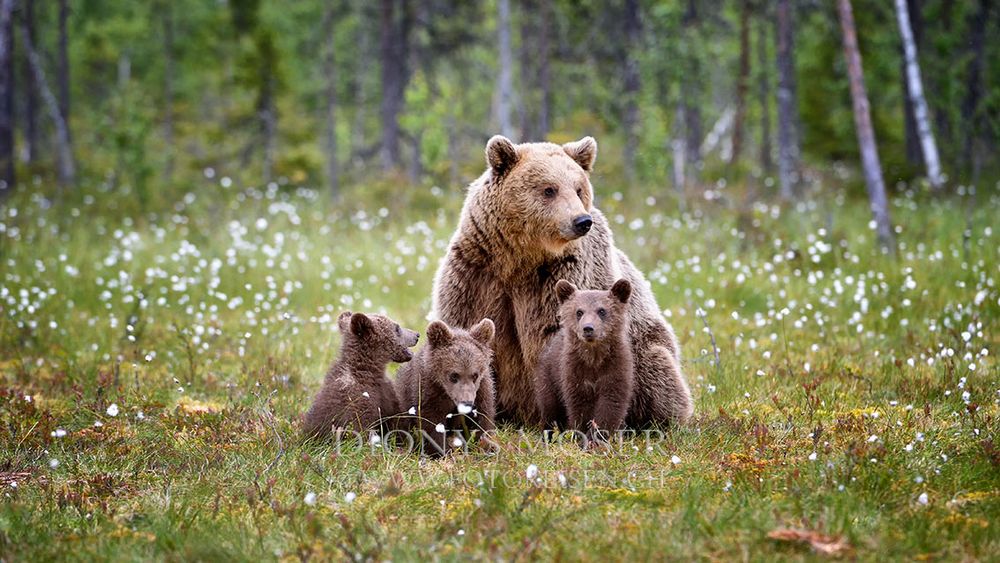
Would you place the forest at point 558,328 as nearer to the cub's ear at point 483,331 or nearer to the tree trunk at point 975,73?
the tree trunk at point 975,73

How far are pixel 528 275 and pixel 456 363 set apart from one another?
1.12 metres

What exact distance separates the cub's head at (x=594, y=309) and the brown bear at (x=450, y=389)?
0.53m

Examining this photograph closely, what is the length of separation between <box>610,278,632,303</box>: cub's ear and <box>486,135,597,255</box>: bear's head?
1.50ft

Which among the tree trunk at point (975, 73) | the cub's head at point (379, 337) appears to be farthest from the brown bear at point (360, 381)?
the tree trunk at point (975, 73)

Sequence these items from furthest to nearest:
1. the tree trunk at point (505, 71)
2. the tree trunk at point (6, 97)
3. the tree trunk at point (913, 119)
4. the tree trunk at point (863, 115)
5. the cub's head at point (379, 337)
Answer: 1. the tree trunk at point (913, 119)
2. the tree trunk at point (505, 71)
3. the tree trunk at point (6, 97)
4. the tree trunk at point (863, 115)
5. the cub's head at point (379, 337)

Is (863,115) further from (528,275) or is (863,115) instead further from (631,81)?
(631,81)

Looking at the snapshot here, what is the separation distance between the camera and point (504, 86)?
66.5 ft

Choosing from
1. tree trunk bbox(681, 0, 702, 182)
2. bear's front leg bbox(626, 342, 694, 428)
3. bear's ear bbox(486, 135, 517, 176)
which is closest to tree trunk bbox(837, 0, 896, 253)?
tree trunk bbox(681, 0, 702, 182)

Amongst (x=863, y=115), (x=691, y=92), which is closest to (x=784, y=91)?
(x=863, y=115)

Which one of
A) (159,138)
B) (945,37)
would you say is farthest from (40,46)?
(945,37)

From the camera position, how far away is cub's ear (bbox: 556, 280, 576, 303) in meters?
5.80

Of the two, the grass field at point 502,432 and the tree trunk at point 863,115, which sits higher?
the tree trunk at point 863,115

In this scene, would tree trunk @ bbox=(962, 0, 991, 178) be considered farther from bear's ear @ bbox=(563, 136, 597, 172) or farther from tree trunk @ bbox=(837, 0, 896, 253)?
bear's ear @ bbox=(563, 136, 597, 172)

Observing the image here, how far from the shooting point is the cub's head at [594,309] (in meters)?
5.42
